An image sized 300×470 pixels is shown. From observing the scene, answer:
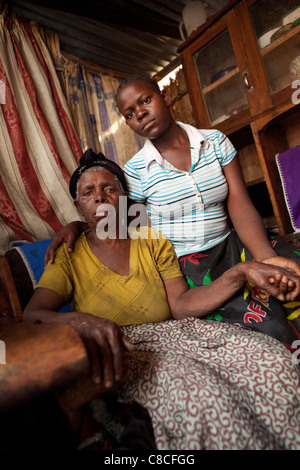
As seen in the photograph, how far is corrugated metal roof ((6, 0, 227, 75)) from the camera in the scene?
8.43 feet

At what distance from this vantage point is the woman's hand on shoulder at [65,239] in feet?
4.32

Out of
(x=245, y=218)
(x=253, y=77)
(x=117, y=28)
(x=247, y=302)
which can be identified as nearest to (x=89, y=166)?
(x=245, y=218)

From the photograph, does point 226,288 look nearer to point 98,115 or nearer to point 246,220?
point 246,220

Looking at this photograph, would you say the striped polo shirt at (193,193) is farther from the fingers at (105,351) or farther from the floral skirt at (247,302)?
the fingers at (105,351)

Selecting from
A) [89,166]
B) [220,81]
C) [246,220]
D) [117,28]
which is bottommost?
[246,220]

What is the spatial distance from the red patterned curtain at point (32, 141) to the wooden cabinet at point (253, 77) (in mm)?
1235

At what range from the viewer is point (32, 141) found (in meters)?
2.44

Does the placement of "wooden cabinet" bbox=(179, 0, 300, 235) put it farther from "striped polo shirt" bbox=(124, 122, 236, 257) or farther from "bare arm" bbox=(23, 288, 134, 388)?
"bare arm" bbox=(23, 288, 134, 388)

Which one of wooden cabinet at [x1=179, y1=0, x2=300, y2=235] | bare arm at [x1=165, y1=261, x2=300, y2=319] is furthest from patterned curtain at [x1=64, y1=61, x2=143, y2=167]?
bare arm at [x1=165, y1=261, x2=300, y2=319]

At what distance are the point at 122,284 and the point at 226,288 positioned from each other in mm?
429

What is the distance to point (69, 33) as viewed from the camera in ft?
9.51

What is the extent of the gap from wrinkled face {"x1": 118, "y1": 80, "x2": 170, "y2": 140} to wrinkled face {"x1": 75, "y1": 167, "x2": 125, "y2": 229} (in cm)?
34

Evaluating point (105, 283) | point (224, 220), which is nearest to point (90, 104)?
point (224, 220)
